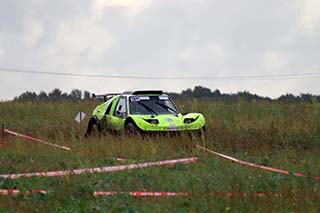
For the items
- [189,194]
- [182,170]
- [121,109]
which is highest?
[121,109]

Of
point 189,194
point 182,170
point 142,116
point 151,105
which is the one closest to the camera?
point 189,194

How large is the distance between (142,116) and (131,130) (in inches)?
18.8

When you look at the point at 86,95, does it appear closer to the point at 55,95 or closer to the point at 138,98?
the point at 55,95

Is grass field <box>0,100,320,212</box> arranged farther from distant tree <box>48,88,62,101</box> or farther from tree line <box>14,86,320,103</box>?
distant tree <box>48,88,62,101</box>

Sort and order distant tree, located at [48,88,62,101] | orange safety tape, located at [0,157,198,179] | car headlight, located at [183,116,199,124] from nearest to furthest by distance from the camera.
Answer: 1. orange safety tape, located at [0,157,198,179]
2. car headlight, located at [183,116,199,124]
3. distant tree, located at [48,88,62,101]

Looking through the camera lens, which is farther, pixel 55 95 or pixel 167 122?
pixel 55 95

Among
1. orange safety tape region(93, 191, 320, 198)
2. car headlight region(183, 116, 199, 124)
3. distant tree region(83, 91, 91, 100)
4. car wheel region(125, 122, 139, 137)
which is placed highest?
distant tree region(83, 91, 91, 100)

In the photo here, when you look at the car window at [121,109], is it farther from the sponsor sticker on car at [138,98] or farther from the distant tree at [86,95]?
the distant tree at [86,95]

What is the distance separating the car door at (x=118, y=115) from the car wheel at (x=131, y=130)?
493 millimetres

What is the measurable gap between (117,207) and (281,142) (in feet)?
27.5

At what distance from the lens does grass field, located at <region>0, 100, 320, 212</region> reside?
320 inches

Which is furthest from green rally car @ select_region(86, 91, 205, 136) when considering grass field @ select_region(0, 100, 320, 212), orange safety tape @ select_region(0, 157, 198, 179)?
orange safety tape @ select_region(0, 157, 198, 179)

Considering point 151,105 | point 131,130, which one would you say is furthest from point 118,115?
point 131,130

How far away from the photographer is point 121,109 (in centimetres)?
1717
